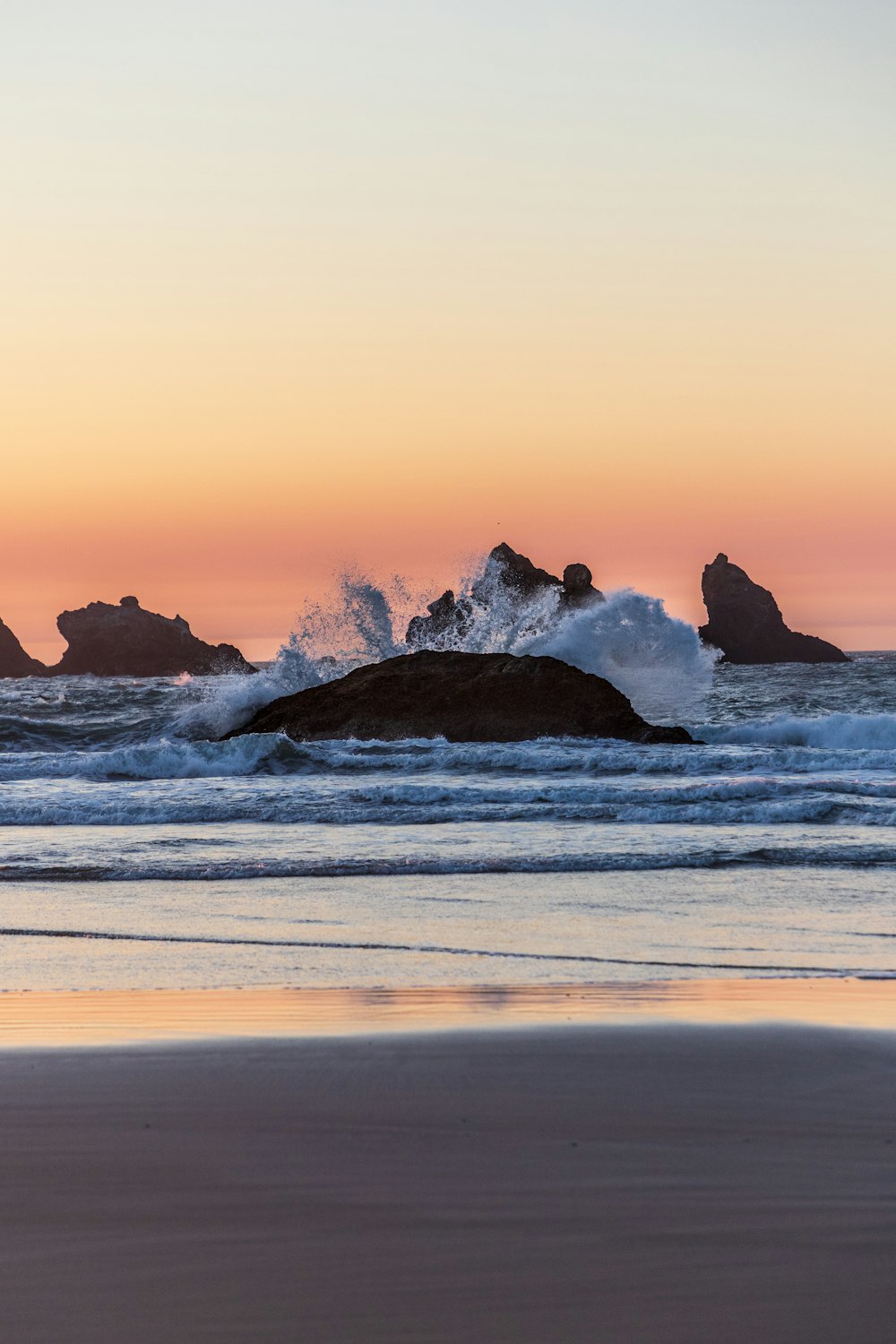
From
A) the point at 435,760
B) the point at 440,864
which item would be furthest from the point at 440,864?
the point at 435,760

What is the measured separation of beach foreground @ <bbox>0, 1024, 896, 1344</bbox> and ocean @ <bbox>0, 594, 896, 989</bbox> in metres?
1.55

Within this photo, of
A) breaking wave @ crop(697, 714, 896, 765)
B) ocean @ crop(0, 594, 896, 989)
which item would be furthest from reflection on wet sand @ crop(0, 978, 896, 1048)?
breaking wave @ crop(697, 714, 896, 765)

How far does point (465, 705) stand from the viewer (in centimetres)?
2206

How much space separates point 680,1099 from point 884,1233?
1137 millimetres

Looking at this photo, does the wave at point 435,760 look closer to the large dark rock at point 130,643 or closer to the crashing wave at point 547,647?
the crashing wave at point 547,647

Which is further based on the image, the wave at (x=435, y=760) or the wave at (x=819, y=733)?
the wave at (x=819, y=733)

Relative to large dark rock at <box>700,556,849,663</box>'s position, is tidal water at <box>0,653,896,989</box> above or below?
below

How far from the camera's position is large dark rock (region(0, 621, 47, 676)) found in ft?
391

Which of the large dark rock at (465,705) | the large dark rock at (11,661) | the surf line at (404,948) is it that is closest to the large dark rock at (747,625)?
the large dark rock at (11,661)

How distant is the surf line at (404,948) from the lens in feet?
20.6

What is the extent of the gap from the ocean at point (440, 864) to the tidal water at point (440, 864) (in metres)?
0.03

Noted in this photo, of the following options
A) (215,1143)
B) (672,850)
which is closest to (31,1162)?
(215,1143)

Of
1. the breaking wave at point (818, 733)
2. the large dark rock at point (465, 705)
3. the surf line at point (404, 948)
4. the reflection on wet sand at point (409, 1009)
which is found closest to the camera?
the reflection on wet sand at point (409, 1009)

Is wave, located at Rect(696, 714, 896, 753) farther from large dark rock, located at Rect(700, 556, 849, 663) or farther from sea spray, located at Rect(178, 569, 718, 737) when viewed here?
large dark rock, located at Rect(700, 556, 849, 663)
